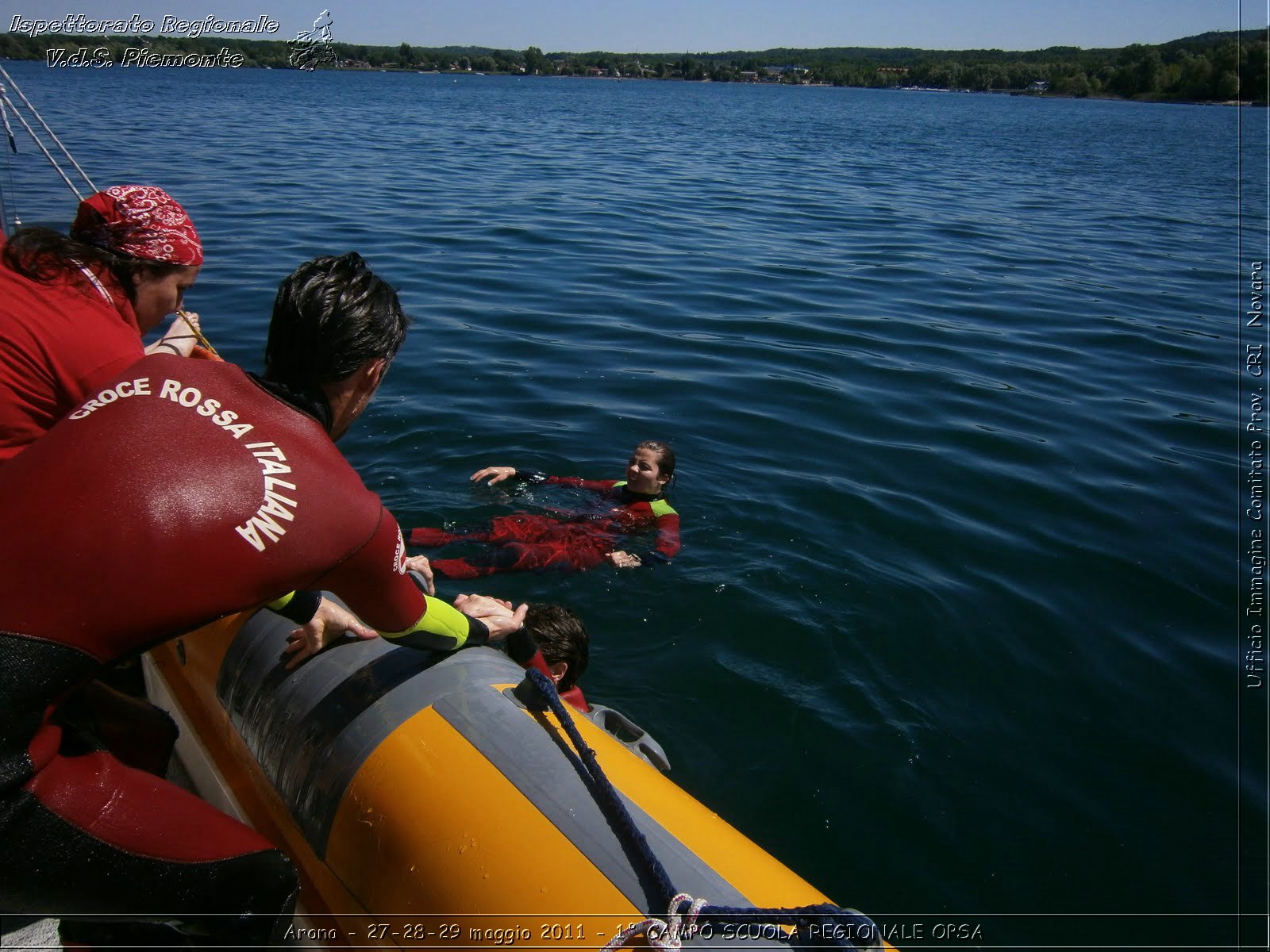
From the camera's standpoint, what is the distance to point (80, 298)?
234 cm

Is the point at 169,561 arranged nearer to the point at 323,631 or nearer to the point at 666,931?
the point at 323,631

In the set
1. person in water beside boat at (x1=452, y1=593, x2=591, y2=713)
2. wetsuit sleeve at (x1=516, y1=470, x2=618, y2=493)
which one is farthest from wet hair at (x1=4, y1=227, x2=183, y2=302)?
wetsuit sleeve at (x1=516, y1=470, x2=618, y2=493)

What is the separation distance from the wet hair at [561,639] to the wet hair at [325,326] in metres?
1.91

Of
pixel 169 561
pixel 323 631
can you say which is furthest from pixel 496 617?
pixel 169 561

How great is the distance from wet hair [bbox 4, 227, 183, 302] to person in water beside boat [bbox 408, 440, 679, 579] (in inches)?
104

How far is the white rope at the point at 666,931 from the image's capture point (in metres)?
1.83

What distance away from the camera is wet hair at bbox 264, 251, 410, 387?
6.11 ft

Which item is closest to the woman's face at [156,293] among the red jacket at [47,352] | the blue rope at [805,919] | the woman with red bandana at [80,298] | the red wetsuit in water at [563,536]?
the woman with red bandana at [80,298]

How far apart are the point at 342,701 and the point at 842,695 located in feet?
8.61

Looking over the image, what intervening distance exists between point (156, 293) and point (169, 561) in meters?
1.46

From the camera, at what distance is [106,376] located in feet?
7.47

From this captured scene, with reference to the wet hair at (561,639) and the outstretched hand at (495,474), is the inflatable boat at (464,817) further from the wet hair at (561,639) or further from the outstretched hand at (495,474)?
the outstretched hand at (495,474)

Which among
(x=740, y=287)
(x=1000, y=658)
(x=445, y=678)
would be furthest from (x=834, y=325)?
(x=445, y=678)

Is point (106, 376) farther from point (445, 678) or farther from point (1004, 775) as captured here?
point (1004, 775)
